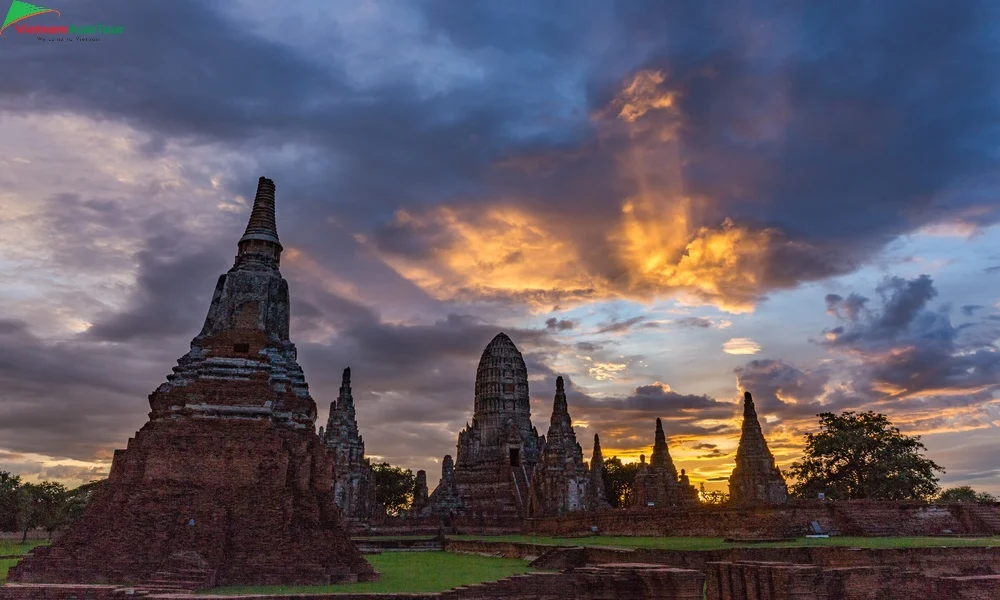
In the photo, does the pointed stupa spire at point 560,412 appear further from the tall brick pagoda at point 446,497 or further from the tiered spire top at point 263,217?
the tiered spire top at point 263,217

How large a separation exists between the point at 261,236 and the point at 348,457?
104ft

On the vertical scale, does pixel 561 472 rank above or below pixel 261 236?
below

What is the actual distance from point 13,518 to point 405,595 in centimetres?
7444

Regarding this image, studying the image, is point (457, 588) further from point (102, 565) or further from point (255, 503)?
point (102, 565)

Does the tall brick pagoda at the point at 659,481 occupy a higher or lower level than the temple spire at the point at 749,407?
lower

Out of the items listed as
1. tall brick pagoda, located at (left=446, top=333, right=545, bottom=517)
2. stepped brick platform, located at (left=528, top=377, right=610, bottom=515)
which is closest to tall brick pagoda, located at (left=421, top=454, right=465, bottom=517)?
tall brick pagoda, located at (left=446, top=333, right=545, bottom=517)

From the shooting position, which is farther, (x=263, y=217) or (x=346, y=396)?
(x=346, y=396)

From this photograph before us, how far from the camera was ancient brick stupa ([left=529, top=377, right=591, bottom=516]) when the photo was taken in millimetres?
54562

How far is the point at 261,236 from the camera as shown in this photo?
3338 cm

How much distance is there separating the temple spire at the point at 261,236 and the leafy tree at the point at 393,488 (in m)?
70.7

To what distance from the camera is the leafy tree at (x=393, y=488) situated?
99125 mm

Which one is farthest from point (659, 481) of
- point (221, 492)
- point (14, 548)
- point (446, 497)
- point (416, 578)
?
point (14, 548)

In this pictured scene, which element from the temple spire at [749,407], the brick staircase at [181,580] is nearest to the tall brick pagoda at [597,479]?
the temple spire at [749,407]

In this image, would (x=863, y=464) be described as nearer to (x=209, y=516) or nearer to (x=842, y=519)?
(x=842, y=519)
